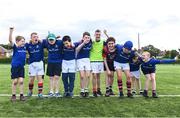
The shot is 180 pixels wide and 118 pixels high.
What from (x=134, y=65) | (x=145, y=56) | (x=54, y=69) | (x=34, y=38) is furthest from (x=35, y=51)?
(x=145, y=56)

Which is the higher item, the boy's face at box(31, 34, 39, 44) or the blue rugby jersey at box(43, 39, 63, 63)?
the boy's face at box(31, 34, 39, 44)

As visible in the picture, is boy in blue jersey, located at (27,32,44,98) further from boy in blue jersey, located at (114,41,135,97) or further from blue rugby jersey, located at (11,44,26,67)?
boy in blue jersey, located at (114,41,135,97)

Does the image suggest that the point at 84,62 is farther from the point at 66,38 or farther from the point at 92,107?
the point at 92,107

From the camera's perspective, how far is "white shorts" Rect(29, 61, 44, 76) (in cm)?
1326

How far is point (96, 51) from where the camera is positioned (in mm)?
13562

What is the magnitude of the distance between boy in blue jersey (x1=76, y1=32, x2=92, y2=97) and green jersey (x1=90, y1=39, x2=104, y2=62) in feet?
0.67

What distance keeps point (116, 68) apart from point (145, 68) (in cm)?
97

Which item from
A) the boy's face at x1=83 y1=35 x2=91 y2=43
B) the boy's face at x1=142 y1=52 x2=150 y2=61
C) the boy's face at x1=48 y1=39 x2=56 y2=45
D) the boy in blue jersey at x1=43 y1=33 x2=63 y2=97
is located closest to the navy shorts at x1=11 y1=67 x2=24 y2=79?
the boy in blue jersey at x1=43 y1=33 x2=63 y2=97

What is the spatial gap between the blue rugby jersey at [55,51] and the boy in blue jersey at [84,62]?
0.55 m

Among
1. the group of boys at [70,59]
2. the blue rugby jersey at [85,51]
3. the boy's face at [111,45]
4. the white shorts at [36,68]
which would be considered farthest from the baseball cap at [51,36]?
the boy's face at [111,45]

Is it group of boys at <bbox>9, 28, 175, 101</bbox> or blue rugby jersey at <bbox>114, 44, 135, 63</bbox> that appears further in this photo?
blue rugby jersey at <bbox>114, 44, 135, 63</bbox>

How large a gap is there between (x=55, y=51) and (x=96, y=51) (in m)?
1.31

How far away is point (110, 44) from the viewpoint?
13477 millimetres

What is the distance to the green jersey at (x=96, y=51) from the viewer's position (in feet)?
44.4
